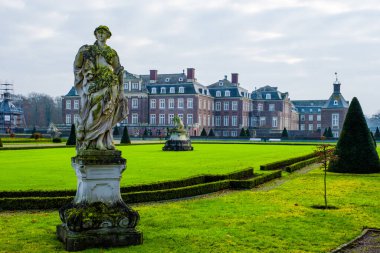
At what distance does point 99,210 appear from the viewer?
599 cm

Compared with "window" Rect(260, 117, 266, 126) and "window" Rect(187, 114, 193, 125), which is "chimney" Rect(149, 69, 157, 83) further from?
"window" Rect(260, 117, 266, 126)

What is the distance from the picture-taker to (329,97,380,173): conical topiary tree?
15.8 metres

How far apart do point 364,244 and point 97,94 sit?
163 inches

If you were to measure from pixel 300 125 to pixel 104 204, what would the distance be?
276 ft

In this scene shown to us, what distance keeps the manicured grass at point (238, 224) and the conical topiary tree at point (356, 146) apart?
16.3 ft

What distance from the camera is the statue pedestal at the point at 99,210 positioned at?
19.2 ft

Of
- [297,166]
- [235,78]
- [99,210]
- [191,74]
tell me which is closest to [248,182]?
[297,166]

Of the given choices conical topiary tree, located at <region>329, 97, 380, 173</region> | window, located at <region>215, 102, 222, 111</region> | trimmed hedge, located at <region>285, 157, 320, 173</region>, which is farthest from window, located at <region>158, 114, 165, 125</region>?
conical topiary tree, located at <region>329, 97, 380, 173</region>

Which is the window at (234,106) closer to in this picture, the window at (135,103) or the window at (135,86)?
the window at (135,103)

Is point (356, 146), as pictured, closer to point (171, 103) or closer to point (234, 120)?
point (171, 103)

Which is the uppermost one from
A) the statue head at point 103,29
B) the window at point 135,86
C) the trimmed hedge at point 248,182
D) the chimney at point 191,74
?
the chimney at point 191,74

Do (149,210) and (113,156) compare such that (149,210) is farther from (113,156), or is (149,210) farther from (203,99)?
(203,99)

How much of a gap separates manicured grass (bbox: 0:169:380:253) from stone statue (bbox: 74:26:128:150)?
1.46 m

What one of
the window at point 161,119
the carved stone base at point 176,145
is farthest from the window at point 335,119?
the carved stone base at point 176,145
